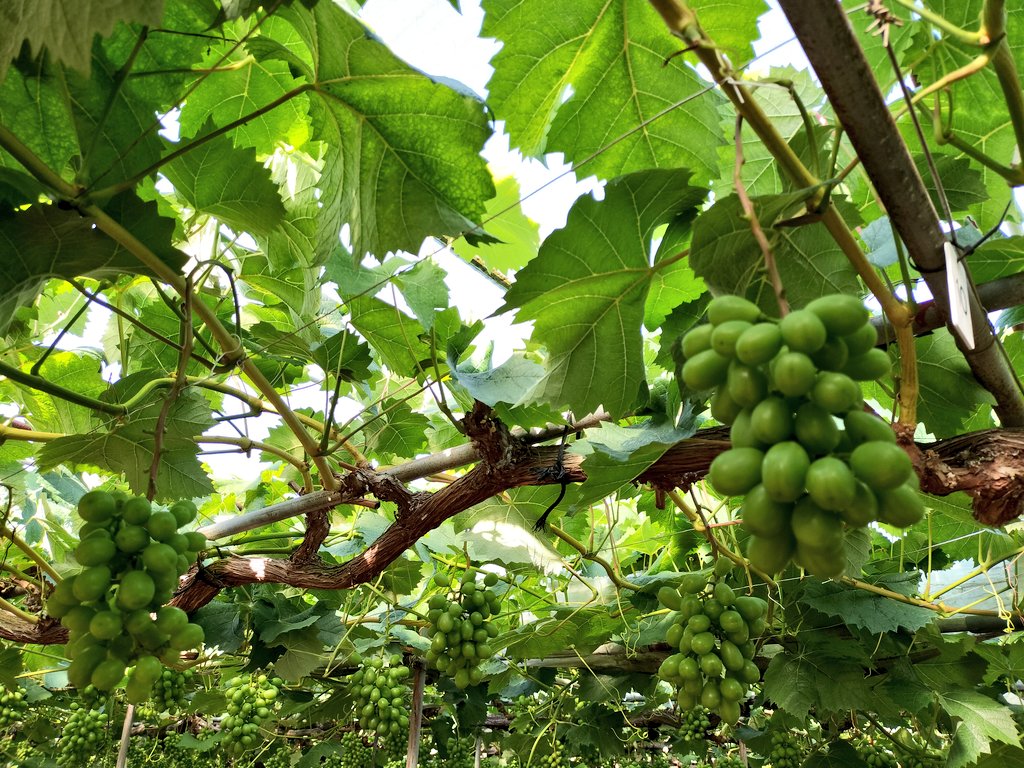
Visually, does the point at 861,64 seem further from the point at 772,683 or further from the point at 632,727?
the point at 632,727

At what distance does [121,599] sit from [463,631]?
63.8 inches

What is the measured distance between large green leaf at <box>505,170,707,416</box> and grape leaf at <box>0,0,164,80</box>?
0.63 m

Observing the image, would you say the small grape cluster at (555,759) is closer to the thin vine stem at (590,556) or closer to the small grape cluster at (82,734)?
the thin vine stem at (590,556)

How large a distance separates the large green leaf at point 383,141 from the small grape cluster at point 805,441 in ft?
2.29

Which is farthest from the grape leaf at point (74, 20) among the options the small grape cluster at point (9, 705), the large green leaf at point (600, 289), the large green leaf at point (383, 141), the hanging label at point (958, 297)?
the small grape cluster at point (9, 705)

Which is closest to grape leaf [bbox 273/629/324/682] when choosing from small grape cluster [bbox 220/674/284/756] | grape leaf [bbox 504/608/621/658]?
small grape cluster [bbox 220/674/284/756]

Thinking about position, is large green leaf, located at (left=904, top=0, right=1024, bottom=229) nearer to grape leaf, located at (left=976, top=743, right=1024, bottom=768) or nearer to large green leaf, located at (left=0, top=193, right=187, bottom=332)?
large green leaf, located at (left=0, top=193, right=187, bottom=332)

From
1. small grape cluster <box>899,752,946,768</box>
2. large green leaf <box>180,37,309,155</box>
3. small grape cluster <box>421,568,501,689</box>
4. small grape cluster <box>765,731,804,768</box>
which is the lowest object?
small grape cluster <box>899,752,946,768</box>

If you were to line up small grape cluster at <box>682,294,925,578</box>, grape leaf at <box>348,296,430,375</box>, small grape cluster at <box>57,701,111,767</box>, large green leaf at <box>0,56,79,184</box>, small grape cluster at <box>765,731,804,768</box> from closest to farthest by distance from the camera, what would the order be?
small grape cluster at <box>682,294,925,578</box>, large green leaf at <box>0,56,79,184</box>, grape leaf at <box>348,296,430,375</box>, small grape cluster at <box>765,731,804,768</box>, small grape cluster at <box>57,701,111,767</box>

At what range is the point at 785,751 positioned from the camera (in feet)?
10.8

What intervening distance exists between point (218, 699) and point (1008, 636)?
3.71 m

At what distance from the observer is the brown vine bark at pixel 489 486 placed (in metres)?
1.09

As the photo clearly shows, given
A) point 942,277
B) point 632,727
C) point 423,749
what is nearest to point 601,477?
point 942,277

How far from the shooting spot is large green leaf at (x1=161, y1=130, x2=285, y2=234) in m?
1.37
